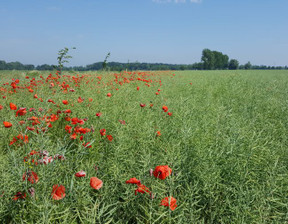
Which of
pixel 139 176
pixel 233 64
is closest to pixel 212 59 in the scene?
pixel 233 64

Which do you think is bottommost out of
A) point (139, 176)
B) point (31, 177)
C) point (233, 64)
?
point (139, 176)

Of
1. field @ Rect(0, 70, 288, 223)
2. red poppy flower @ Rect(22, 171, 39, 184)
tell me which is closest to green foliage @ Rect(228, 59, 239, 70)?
field @ Rect(0, 70, 288, 223)

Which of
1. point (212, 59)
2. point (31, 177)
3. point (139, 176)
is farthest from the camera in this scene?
point (212, 59)

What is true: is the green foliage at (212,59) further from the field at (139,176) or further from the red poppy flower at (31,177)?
the red poppy flower at (31,177)

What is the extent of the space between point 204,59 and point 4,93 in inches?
3426

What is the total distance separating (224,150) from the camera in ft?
5.22

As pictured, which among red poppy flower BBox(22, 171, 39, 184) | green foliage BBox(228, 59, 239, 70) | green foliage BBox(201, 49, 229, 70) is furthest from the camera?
green foliage BBox(228, 59, 239, 70)

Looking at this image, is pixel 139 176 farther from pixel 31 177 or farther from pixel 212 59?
pixel 212 59

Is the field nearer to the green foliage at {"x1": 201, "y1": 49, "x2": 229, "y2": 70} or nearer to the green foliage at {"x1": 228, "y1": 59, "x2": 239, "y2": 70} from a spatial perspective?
the green foliage at {"x1": 201, "y1": 49, "x2": 229, "y2": 70}

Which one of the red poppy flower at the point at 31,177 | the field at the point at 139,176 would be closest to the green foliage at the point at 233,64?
the field at the point at 139,176

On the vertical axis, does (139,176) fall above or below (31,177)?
below

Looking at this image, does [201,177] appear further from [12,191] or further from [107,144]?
[12,191]

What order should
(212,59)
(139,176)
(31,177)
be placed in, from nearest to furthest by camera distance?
(31,177) → (139,176) → (212,59)

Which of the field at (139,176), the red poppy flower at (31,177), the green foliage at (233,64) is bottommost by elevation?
the field at (139,176)
